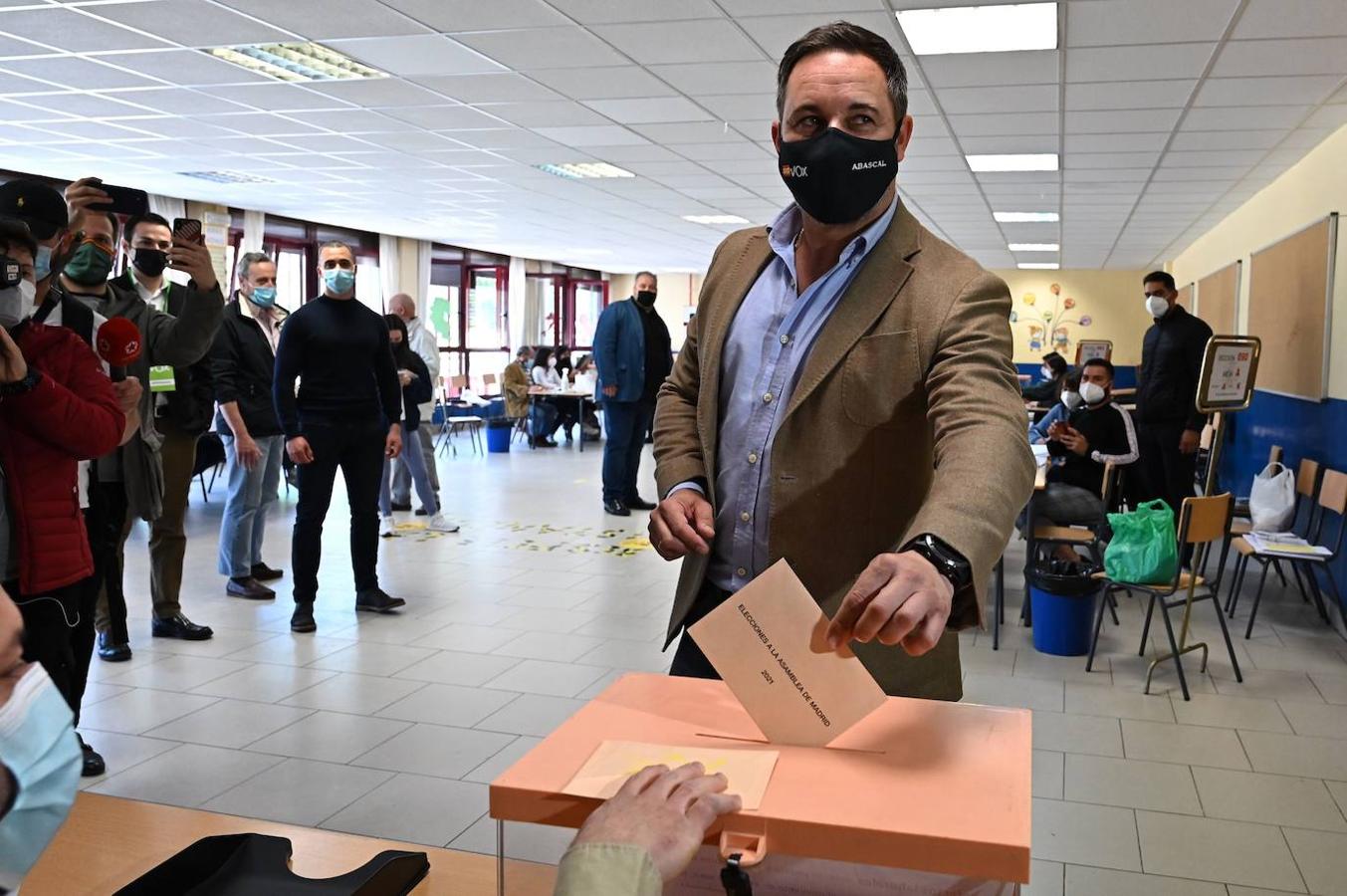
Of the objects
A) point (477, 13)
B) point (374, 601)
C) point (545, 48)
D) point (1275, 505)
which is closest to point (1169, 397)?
point (1275, 505)

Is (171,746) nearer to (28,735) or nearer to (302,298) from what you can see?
(28,735)

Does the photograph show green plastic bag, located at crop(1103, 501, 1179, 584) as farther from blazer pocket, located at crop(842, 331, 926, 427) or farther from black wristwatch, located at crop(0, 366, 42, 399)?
black wristwatch, located at crop(0, 366, 42, 399)

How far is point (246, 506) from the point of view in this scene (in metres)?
5.66

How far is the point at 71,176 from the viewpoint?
10398mm

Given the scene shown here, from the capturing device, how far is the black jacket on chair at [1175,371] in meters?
7.16

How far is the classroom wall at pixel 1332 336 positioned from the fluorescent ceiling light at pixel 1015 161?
175 cm

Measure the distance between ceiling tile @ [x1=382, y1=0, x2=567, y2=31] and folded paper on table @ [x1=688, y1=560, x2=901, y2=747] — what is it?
176 inches

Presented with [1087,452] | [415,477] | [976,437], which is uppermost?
[976,437]

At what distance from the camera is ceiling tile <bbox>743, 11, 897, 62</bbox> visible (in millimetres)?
5066

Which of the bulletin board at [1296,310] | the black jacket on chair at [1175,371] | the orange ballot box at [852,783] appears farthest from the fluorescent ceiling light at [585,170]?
the orange ballot box at [852,783]

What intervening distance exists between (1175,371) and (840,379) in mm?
6476

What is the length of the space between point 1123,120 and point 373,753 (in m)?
6.00

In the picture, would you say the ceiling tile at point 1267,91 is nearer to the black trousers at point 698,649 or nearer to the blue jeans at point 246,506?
the blue jeans at point 246,506

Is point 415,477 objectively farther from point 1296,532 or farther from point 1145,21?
point 1296,532
